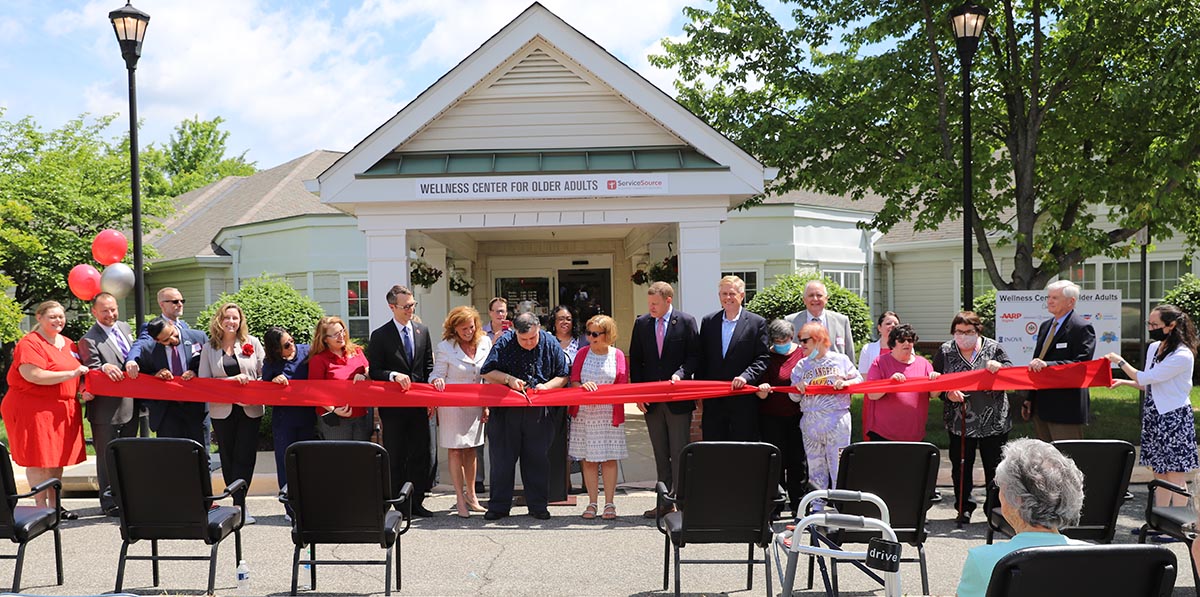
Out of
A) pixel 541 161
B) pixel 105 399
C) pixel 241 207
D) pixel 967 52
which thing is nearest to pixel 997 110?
pixel 967 52

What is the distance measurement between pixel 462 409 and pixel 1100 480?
5073 millimetres

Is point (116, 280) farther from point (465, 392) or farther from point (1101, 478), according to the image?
point (1101, 478)

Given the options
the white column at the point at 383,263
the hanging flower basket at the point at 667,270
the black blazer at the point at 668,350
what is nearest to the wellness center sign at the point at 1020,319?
the hanging flower basket at the point at 667,270

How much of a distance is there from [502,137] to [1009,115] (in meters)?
7.39

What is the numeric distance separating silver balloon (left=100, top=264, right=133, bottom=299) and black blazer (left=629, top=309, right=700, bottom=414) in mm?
8021

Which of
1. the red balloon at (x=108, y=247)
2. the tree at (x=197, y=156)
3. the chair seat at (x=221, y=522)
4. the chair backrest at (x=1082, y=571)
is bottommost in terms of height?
the chair seat at (x=221, y=522)

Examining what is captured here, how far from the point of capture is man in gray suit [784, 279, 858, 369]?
8.84 m

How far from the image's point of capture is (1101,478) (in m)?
5.58

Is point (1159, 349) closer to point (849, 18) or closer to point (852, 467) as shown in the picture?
point (852, 467)

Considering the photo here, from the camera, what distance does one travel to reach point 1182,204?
11.9 m

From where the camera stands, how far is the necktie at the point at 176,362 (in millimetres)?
8266

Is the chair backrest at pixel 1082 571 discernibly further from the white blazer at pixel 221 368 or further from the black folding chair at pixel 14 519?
the white blazer at pixel 221 368

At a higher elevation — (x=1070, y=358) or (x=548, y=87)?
(x=548, y=87)

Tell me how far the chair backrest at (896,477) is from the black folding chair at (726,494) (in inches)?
18.2
